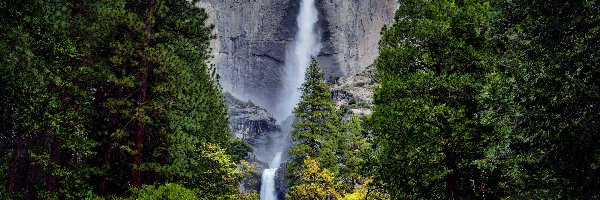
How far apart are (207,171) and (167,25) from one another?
675 centimetres

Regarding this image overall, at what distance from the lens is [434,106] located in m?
11.9

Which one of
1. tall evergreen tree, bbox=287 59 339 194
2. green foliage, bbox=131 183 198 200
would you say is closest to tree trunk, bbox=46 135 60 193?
green foliage, bbox=131 183 198 200

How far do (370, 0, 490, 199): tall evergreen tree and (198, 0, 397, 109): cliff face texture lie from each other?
76926mm

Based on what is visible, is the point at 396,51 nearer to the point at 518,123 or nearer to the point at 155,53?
the point at 518,123

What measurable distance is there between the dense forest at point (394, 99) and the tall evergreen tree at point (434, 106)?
0.14ft

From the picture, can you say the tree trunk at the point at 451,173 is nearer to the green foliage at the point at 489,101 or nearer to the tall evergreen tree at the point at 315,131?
the green foliage at the point at 489,101

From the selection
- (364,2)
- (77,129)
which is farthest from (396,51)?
(364,2)

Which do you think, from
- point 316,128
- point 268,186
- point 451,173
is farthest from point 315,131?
point 268,186

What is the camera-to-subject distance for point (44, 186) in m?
14.4

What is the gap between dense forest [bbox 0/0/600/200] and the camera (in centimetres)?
850

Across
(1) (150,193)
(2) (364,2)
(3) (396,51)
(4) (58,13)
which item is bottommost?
(1) (150,193)

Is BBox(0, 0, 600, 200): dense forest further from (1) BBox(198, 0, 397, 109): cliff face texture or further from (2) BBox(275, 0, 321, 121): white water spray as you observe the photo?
(1) BBox(198, 0, 397, 109): cliff face texture

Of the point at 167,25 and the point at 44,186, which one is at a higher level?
the point at 167,25

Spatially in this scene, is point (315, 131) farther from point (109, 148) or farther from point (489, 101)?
point (489, 101)
